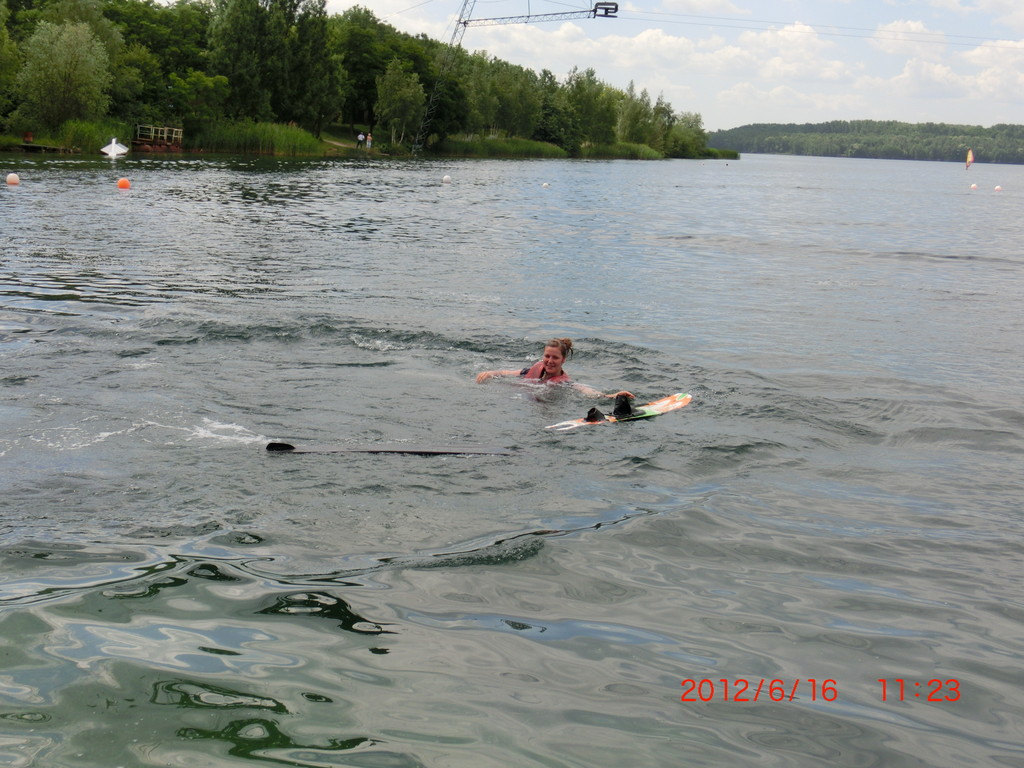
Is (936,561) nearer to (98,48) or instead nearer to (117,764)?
(117,764)

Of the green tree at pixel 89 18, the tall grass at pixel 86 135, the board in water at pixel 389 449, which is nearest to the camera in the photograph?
the board in water at pixel 389 449

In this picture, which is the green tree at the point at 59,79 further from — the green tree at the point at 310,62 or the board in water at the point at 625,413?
the board in water at the point at 625,413

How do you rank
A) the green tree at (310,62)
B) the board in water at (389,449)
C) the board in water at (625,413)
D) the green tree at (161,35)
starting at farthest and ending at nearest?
the green tree at (310,62) → the green tree at (161,35) → the board in water at (625,413) → the board in water at (389,449)

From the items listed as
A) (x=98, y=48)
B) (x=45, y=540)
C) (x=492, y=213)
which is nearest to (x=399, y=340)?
(x=45, y=540)

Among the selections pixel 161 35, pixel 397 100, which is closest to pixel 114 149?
pixel 161 35

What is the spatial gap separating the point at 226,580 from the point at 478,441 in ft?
12.0

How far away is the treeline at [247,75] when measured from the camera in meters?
55.3

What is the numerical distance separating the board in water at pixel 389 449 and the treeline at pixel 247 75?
2159 inches

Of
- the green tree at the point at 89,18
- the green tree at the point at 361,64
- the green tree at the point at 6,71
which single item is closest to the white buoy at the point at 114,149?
the green tree at the point at 6,71

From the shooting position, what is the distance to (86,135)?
181ft

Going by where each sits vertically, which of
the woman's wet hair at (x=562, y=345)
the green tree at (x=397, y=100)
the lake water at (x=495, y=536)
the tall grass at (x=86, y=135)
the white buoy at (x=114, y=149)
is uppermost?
the green tree at (x=397, y=100)

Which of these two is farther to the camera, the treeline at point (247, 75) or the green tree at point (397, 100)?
the green tree at point (397, 100)

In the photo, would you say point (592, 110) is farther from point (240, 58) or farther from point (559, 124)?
point (240, 58)
